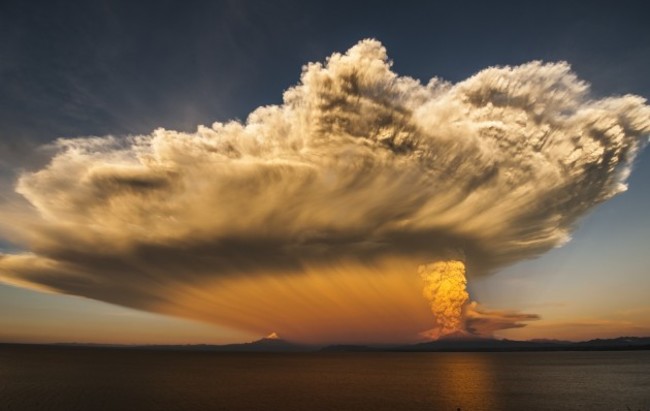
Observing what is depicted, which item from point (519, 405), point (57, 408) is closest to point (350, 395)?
point (519, 405)

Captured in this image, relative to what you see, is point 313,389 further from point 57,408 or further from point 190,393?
point 57,408

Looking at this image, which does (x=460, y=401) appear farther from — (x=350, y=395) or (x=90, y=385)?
(x=90, y=385)

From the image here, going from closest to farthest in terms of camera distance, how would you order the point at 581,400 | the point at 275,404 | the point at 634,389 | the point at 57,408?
the point at 57,408 → the point at 275,404 → the point at 581,400 → the point at 634,389

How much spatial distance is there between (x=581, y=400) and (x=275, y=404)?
52233 mm

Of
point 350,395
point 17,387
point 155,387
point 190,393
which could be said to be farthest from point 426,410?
point 17,387

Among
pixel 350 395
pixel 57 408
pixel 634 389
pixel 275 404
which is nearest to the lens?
pixel 57 408

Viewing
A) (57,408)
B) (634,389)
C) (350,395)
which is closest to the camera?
(57,408)

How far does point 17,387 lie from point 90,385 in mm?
12864

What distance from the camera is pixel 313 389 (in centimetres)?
8825

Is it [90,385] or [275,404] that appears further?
[90,385]

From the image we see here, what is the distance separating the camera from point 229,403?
217ft

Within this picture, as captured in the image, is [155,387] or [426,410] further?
[155,387]

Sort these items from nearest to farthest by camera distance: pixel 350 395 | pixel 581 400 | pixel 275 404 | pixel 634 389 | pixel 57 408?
1. pixel 57 408
2. pixel 275 404
3. pixel 581 400
4. pixel 350 395
5. pixel 634 389

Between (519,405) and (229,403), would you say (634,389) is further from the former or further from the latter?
(229,403)
